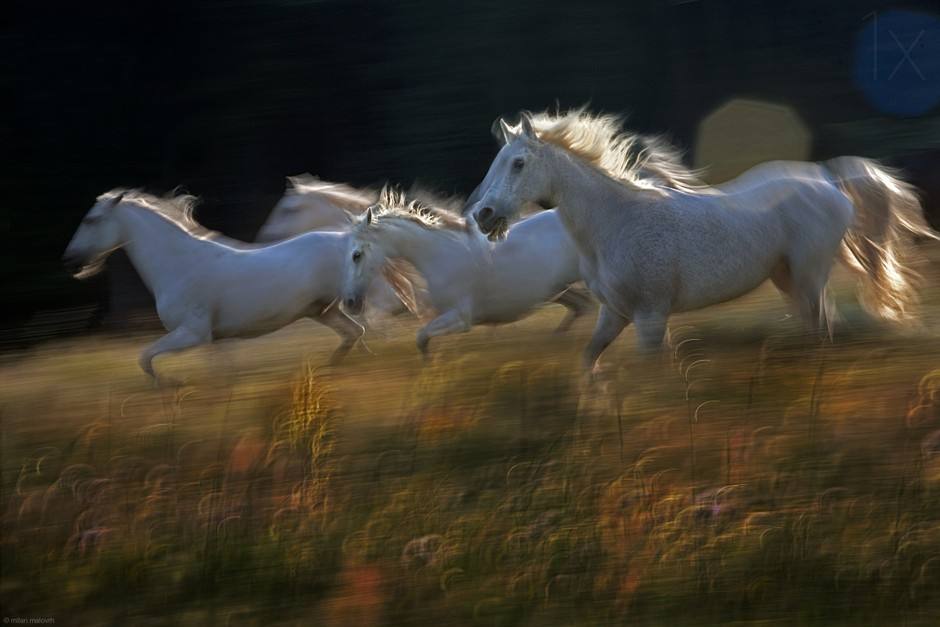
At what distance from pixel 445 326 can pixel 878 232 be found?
2764 mm

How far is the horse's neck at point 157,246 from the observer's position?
8391 mm

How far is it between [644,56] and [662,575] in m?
13.5

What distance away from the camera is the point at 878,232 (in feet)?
24.2

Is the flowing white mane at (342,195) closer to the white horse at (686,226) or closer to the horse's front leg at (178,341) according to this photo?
the horse's front leg at (178,341)

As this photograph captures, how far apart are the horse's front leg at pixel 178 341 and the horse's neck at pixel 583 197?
2.65 m

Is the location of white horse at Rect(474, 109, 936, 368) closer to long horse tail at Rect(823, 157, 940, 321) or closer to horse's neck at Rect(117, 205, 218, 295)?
long horse tail at Rect(823, 157, 940, 321)

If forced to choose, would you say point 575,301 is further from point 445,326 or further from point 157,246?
point 157,246

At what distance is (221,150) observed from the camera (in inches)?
775

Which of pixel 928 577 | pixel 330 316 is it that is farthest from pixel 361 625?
pixel 330 316

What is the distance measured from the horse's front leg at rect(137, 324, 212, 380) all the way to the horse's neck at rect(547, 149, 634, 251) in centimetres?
265

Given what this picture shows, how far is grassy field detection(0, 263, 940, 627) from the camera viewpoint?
160 inches

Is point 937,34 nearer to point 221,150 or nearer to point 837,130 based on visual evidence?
point 837,130

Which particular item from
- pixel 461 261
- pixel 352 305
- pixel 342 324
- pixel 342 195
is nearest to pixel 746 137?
pixel 342 195

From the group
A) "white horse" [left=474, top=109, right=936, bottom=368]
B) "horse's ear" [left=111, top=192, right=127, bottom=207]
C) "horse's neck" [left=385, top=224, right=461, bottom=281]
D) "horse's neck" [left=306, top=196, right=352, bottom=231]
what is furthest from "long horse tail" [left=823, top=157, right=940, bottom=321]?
"horse's ear" [left=111, top=192, right=127, bottom=207]
